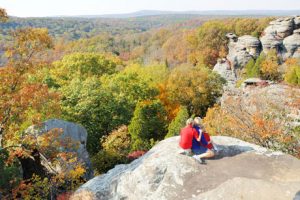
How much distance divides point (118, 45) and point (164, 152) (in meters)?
153

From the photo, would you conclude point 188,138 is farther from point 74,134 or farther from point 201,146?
point 74,134

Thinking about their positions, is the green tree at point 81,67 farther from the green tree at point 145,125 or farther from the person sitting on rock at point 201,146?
the person sitting on rock at point 201,146

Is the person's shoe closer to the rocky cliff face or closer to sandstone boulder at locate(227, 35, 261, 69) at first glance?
the rocky cliff face

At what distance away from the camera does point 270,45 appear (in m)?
69.9

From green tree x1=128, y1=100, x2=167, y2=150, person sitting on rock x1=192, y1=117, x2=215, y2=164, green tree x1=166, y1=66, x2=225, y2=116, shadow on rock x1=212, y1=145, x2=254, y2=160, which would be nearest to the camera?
person sitting on rock x1=192, y1=117, x2=215, y2=164

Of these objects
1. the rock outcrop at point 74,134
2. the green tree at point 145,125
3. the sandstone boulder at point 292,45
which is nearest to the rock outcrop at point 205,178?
the rock outcrop at point 74,134

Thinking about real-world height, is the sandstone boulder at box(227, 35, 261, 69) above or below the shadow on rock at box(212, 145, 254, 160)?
below

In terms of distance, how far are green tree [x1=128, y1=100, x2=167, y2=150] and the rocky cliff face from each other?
125 feet

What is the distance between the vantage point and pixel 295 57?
66.5m

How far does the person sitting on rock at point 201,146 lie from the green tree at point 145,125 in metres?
17.7

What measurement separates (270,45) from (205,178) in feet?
210

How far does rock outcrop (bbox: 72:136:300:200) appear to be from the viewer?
10562 millimetres

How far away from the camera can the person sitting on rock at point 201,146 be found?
1238 centimetres

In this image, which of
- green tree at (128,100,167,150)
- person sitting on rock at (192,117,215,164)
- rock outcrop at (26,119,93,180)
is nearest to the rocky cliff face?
green tree at (128,100,167,150)
